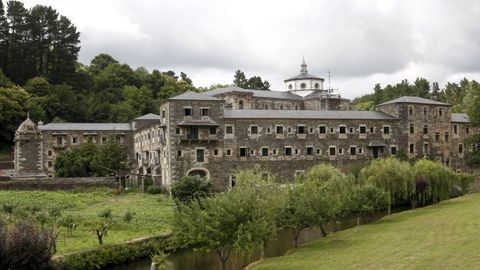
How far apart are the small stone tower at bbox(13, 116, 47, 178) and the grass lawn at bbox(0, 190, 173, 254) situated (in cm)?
1338

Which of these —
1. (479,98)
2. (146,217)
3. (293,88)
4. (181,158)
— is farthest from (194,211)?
(293,88)

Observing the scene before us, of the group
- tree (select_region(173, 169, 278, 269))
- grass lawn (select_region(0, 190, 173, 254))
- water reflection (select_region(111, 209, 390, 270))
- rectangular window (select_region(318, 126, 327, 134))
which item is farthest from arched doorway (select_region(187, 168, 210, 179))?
tree (select_region(173, 169, 278, 269))

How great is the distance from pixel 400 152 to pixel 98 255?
129 ft

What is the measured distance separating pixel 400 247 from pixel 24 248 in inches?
615

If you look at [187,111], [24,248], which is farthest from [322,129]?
[24,248]

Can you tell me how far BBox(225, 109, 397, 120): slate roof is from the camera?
2148 inches

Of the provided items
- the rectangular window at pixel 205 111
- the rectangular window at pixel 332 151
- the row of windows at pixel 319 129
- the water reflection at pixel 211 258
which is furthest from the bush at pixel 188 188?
the rectangular window at pixel 332 151

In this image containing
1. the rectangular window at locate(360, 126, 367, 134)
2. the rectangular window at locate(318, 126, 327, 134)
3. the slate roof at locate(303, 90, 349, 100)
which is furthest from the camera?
the slate roof at locate(303, 90, 349, 100)

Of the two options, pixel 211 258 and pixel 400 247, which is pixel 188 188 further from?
pixel 400 247

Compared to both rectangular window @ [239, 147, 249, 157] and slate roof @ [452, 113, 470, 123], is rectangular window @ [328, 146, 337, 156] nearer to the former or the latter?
rectangular window @ [239, 147, 249, 157]

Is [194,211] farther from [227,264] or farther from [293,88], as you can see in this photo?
[293,88]

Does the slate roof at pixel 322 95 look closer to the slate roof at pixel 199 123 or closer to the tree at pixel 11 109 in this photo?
the slate roof at pixel 199 123

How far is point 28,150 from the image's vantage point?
59531mm

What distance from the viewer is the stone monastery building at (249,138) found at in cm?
5194
